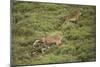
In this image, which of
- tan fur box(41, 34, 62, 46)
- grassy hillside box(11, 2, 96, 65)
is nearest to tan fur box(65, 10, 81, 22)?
grassy hillside box(11, 2, 96, 65)

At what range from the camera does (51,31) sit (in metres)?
2.05

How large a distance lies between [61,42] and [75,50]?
207 millimetres

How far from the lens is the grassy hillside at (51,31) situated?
6.34ft

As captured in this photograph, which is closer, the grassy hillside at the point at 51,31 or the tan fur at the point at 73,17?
the grassy hillside at the point at 51,31

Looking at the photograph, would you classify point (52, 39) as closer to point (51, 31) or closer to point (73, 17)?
point (51, 31)

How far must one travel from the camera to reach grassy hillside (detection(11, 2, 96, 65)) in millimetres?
1932

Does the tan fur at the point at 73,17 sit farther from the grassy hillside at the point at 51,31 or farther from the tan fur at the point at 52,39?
the tan fur at the point at 52,39

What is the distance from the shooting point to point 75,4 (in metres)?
2.14

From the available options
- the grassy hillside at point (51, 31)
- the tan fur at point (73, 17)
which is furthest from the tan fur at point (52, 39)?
the tan fur at point (73, 17)

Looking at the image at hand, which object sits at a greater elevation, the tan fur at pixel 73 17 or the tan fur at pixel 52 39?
the tan fur at pixel 73 17

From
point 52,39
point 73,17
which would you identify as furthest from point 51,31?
point 73,17
